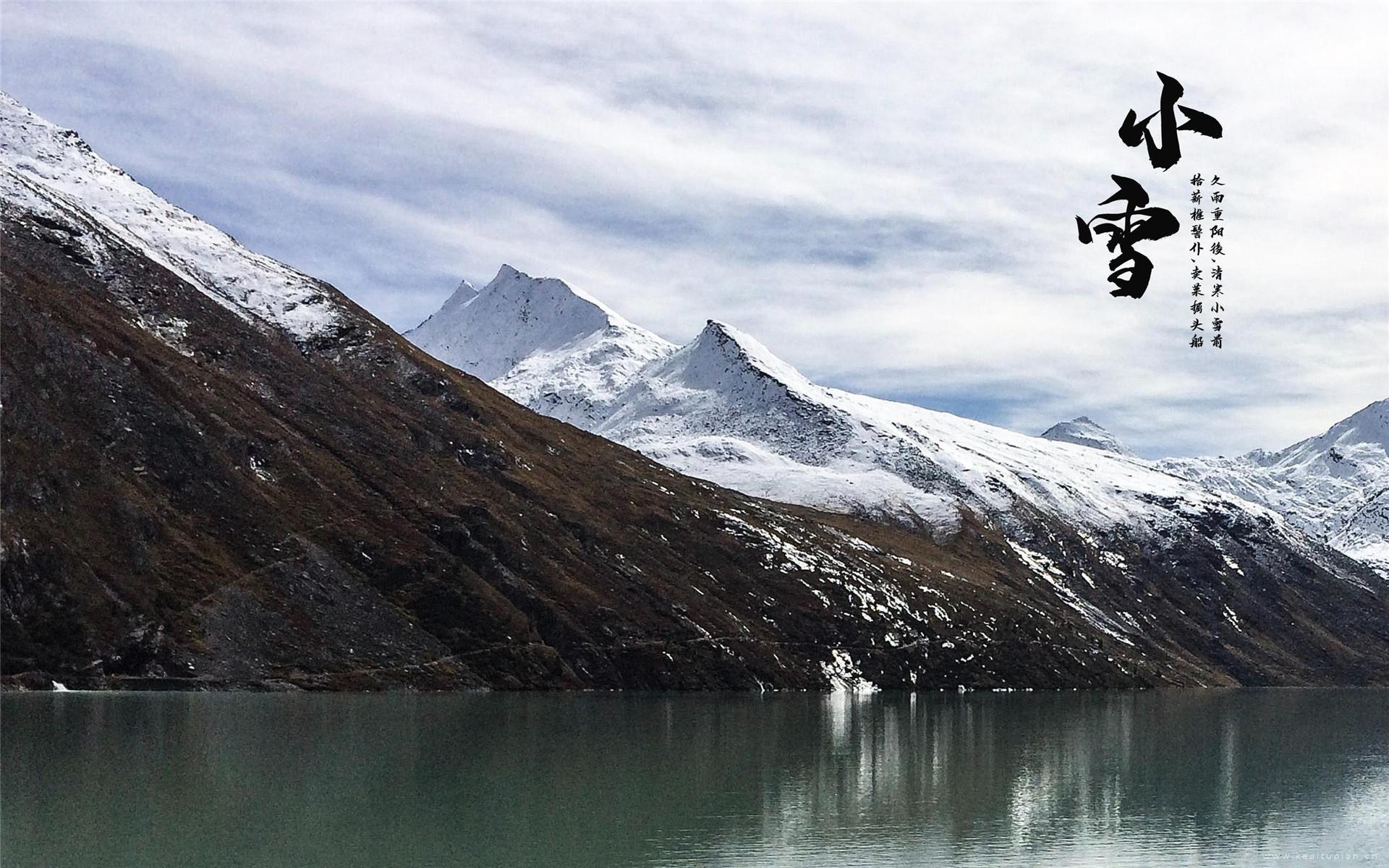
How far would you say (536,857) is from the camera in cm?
7200

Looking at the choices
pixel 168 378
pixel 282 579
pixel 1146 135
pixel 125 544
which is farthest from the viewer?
pixel 168 378

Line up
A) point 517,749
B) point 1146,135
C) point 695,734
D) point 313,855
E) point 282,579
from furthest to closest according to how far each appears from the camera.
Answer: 1. point 282,579
2. point 695,734
3. point 517,749
4. point 313,855
5. point 1146,135

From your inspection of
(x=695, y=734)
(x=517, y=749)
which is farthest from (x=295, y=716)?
(x=695, y=734)

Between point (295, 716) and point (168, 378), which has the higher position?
point (168, 378)

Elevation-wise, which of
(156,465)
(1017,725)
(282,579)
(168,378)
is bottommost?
(1017,725)

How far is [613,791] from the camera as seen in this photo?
9769 cm

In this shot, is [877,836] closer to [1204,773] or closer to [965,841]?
[965,841]

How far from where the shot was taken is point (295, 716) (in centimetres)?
13450

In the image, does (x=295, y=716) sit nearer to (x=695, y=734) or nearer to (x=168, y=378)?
(x=695, y=734)

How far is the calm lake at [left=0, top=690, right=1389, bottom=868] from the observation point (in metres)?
74.7

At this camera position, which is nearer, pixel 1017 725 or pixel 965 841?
pixel 965 841

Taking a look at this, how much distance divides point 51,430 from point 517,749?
87645 millimetres

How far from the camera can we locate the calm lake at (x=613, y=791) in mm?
Answer: 74688

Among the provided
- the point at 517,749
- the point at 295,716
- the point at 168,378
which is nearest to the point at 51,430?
the point at 168,378
